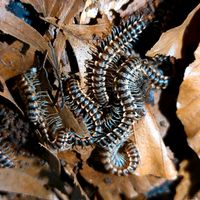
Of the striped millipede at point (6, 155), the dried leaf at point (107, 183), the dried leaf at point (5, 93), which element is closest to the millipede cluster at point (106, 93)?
the dried leaf at point (5, 93)

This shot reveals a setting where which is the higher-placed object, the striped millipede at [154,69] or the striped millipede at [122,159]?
the striped millipede at [154,69]

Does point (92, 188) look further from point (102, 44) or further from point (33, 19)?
point (33, 19)

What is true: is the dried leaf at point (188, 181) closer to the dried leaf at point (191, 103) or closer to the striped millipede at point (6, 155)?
the dried leaf at point (191, 103)

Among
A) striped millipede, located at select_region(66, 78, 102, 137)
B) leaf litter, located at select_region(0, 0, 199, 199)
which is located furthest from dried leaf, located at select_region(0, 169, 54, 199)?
striped millipede, located at select_region(66, 78, 102, 137)

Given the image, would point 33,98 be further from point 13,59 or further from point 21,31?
point 21,31

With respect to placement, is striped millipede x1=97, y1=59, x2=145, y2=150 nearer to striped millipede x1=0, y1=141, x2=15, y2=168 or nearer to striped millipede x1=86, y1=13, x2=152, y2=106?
striped millipede x1=86, y1=13, x2=152, y2=106

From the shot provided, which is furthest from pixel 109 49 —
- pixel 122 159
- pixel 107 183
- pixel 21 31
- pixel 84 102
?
pixel 107 183

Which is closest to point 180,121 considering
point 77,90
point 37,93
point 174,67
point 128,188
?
point 174,67
